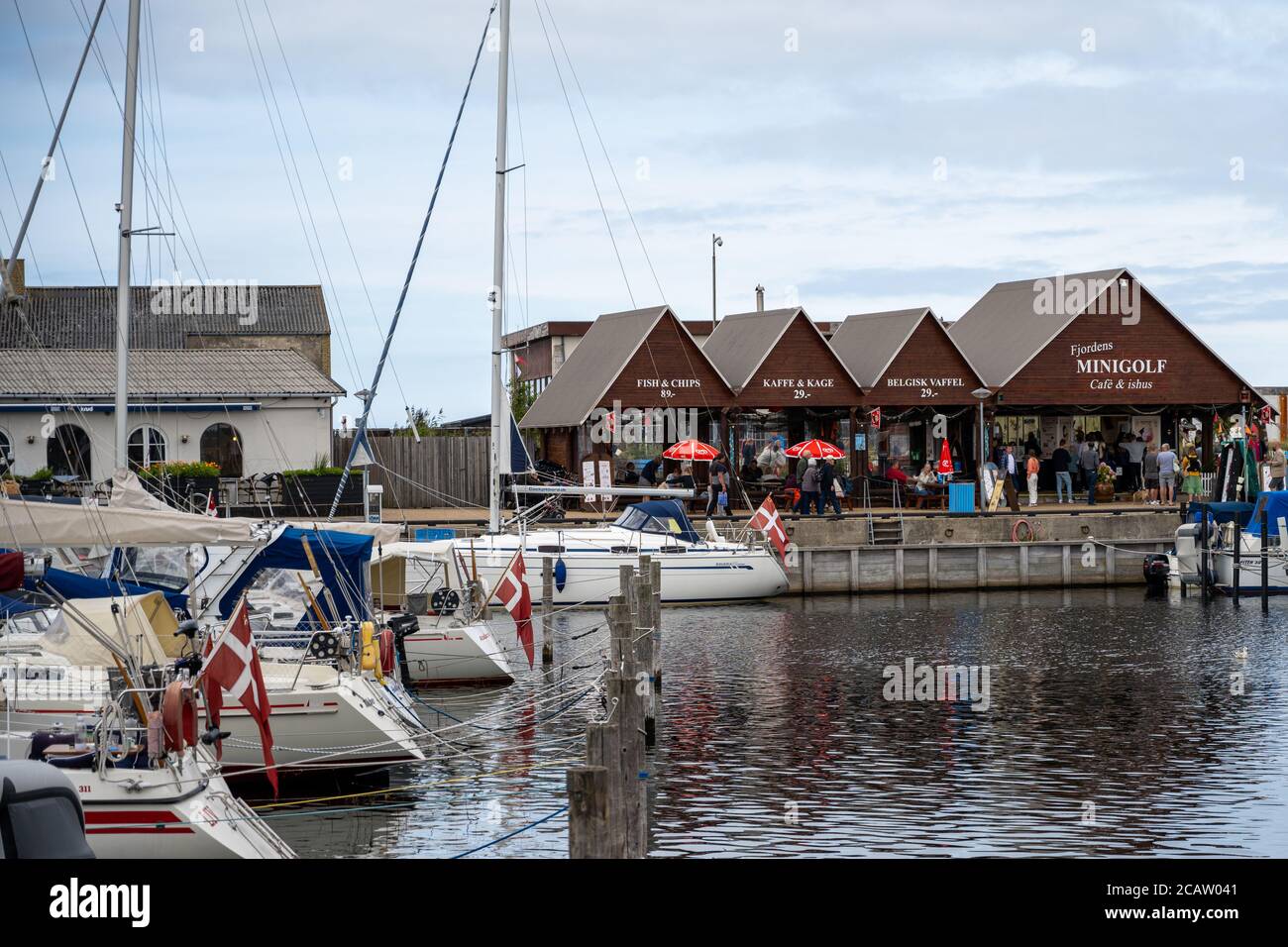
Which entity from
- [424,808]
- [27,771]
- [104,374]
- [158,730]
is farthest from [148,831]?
[104,374]

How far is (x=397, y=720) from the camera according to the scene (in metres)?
17.4

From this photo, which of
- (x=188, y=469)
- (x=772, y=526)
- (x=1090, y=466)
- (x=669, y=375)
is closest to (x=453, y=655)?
(x=772, y=526)

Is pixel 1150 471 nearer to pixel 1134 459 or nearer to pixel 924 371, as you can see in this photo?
pixel 1134 459

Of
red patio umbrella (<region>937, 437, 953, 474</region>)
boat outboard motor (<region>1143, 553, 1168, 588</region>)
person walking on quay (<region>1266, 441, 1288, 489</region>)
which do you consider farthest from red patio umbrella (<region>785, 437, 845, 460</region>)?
person walking on quay (<region>1266, 441, 1288, 489</region>)

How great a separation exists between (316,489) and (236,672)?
30.7 meters

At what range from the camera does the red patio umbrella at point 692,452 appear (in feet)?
148

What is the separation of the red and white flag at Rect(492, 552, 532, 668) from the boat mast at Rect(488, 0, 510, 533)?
767cm

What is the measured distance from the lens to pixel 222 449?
45938 millimetres

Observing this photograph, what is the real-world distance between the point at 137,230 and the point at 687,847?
15639 mm

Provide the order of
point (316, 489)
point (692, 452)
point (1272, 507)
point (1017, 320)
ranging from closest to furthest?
point (1272, 507)
point (316, 489)
point (692, 452)
point (1017, 320)

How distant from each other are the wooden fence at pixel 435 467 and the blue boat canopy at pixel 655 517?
12.8 meters

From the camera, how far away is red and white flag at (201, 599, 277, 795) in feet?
42.8
